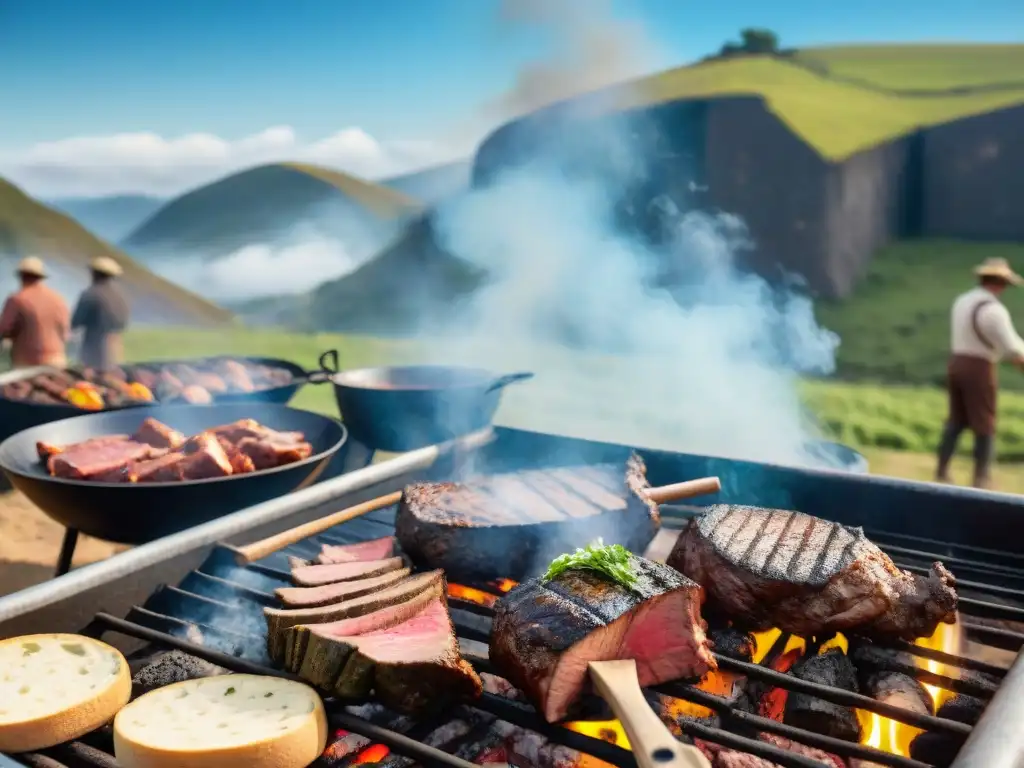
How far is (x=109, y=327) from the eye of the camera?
11.9 meters

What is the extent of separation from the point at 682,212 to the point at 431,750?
27.9m

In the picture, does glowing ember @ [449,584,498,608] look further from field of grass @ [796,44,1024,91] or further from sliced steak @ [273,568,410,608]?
field of grass @ [796,44,1024,91]

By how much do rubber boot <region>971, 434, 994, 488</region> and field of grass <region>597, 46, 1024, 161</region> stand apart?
1514cm

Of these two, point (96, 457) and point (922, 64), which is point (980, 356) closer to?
point (96, 457)

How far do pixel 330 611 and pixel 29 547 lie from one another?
6994mm

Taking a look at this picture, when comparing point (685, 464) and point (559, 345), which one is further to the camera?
point (559, 345)

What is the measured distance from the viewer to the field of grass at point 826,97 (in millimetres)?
26375

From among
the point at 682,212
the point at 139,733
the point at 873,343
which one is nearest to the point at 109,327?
the point at 139,733

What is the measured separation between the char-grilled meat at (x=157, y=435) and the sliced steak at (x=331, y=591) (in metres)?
1.90

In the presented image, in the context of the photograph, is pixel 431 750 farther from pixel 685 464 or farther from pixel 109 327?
pixel 109 327

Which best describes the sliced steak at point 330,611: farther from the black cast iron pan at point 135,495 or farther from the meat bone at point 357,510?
the black cast iron pan at point 135,495

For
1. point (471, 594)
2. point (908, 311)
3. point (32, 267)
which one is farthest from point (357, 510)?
point (908, 311)

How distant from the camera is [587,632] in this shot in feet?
8.21

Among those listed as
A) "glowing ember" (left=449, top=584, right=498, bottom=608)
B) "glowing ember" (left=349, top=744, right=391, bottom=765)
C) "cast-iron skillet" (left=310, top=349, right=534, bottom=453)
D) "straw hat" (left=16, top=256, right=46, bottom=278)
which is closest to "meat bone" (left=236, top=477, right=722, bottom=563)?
"glowing ember" (left=449, top=584, right=498, bottom=608)
